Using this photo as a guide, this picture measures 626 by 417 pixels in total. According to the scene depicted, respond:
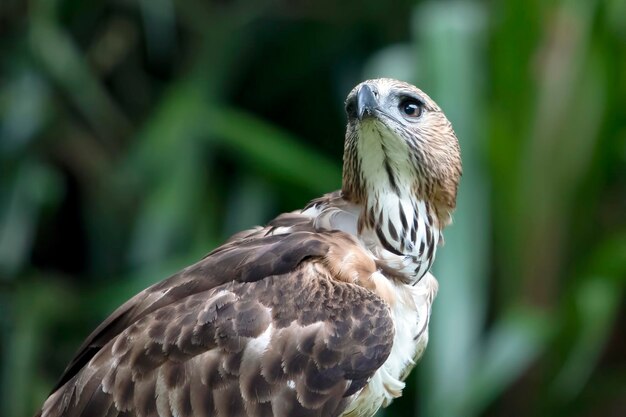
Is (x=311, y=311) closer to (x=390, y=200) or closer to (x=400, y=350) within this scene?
(x=400, y=350)

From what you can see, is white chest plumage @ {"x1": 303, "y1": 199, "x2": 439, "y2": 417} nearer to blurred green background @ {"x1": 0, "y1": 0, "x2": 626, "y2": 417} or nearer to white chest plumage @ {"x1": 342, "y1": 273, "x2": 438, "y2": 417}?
white chest plumage @ {"x1": 342, "y1": 273, "x2": 438, "y2": 417}

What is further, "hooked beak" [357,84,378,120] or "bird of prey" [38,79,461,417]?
"hooked beak" [357,84,378,120]

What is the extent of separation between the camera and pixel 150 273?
439cm

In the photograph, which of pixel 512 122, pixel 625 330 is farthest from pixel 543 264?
pixel 625 330

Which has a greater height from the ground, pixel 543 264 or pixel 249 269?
pixel 249 269

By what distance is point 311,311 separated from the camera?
8.16ft

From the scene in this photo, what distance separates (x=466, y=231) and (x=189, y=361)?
1.61 m

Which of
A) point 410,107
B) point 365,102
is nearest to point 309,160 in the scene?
point 410,107

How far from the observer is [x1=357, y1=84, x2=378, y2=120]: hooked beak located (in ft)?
8.50

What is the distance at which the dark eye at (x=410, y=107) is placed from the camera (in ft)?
8.98

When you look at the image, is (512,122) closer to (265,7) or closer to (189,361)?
(265,7)

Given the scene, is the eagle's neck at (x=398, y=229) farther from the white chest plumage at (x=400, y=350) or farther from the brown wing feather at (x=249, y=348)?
the brown wing feather at (x=249, y=348)

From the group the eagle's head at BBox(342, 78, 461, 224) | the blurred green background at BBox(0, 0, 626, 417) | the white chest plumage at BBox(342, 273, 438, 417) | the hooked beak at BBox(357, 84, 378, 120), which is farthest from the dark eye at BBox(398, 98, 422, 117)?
the blurred green background at BBox(0, 0, 626, 417)

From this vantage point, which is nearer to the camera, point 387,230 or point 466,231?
point 387,230
